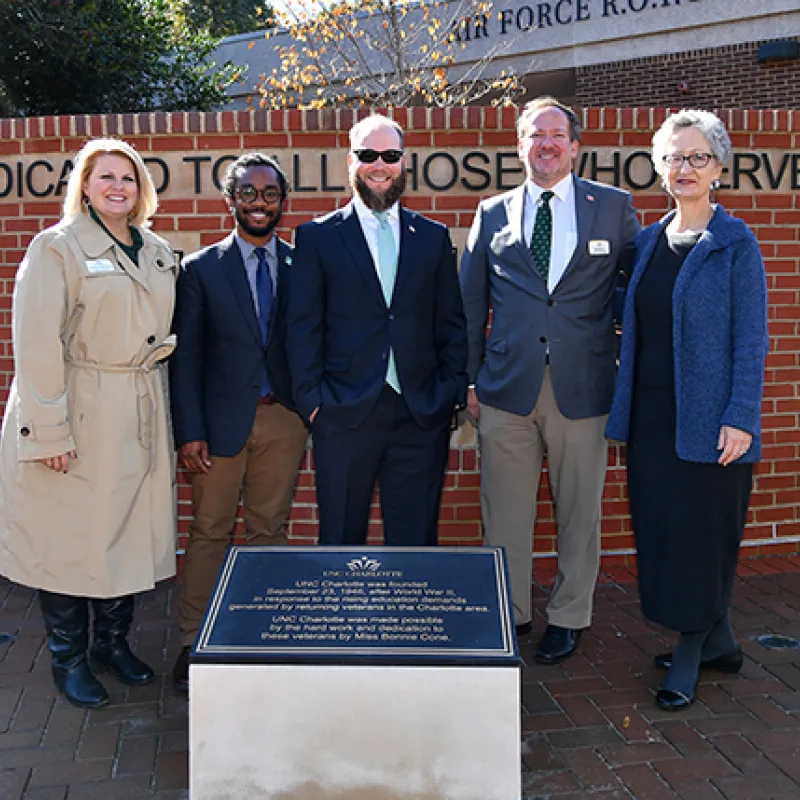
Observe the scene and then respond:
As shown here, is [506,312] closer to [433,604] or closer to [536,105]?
[536,105]

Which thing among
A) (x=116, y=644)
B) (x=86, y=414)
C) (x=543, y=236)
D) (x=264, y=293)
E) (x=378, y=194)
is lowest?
(x=116, y=644)

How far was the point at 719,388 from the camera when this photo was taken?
3.40 metres

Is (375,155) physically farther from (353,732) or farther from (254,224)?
(353,732)

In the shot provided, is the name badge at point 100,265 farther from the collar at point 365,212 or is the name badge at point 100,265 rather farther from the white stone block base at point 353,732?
the white stone block base at point 353,732

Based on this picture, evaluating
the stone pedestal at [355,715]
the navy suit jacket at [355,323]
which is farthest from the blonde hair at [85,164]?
the stone pedestal at [355,715]

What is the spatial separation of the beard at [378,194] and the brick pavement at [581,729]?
2001 mm

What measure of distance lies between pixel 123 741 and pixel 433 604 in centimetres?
129

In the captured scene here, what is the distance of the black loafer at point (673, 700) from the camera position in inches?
140

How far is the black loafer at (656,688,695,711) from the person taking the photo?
3.57 meters

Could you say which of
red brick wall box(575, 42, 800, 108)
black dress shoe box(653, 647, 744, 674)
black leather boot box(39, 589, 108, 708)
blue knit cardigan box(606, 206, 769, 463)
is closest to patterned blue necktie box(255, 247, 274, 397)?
black leather boot box(39, 589, 108, 708)

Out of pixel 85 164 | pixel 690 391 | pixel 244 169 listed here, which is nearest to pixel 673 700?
pixel 690 391

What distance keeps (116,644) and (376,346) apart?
164 centimetres

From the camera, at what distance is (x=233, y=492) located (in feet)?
12.7

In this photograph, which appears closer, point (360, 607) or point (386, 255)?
point (360, 607)
